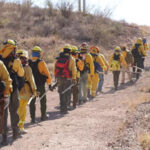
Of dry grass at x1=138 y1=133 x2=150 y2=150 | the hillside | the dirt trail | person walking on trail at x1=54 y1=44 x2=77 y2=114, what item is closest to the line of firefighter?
person walking on trail at x1=54 y1=44 x2=77 y2=114

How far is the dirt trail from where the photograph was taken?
19.0 ft

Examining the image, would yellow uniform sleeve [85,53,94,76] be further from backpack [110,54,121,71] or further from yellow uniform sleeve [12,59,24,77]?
yellow uniform sleeve [12,59,24,77]

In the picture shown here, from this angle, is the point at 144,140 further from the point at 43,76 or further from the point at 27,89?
the point at 43,76

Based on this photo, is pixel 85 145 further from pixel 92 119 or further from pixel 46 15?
pixel 46 15

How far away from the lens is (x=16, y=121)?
6156 millimetres

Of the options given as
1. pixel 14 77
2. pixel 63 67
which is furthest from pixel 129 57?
pixel 14 77

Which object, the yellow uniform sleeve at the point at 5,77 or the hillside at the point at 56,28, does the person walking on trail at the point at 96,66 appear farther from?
the hillside at the point at 56,28

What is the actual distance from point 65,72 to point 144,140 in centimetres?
357

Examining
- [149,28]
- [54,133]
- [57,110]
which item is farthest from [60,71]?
[149,28]

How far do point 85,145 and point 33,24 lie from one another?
69.6ft

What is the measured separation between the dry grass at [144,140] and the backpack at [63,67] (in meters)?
3.33

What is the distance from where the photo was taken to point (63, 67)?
27.9ft

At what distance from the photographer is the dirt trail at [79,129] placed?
579 cm

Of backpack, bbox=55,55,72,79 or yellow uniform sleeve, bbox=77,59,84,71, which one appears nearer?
backpack, bbox=55,55,72,79
